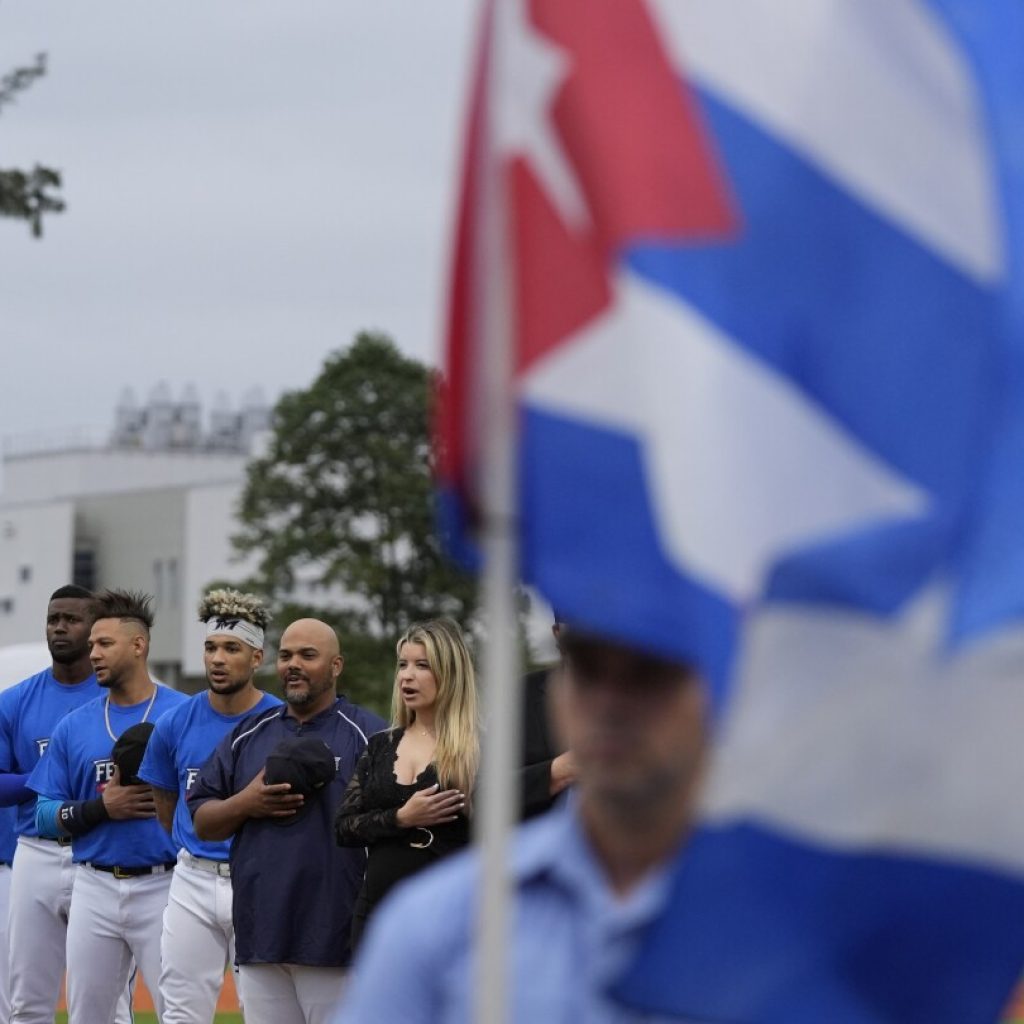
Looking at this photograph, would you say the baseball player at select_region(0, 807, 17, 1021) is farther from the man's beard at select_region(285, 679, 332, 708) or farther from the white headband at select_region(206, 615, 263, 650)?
the man's beard at select_region(285, 679, 332, 708)

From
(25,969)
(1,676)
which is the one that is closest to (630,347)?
(25,969)

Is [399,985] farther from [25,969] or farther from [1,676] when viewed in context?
[1,676]

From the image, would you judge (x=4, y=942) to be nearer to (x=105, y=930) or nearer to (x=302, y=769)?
(x=105, y=930)

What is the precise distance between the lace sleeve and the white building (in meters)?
77.0

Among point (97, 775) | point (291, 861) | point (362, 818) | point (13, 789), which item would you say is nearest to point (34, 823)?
point (13, 789)

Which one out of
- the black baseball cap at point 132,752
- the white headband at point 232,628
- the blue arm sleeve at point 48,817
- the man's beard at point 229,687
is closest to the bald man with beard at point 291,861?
the man's beard at point 229,687

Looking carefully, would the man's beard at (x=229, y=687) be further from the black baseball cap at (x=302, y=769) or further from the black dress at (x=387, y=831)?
the black dress at (x=387, y=831)

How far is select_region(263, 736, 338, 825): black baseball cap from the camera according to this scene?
963 cm

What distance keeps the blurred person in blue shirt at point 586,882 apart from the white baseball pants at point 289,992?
6837 mm

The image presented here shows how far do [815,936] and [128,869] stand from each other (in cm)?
887

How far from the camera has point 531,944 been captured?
115 inches

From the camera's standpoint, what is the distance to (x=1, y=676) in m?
16.2

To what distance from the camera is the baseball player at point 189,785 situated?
10.6m

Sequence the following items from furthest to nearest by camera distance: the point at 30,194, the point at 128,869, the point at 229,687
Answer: the point at 30,194, the point at 128,869, the point at 229,687
